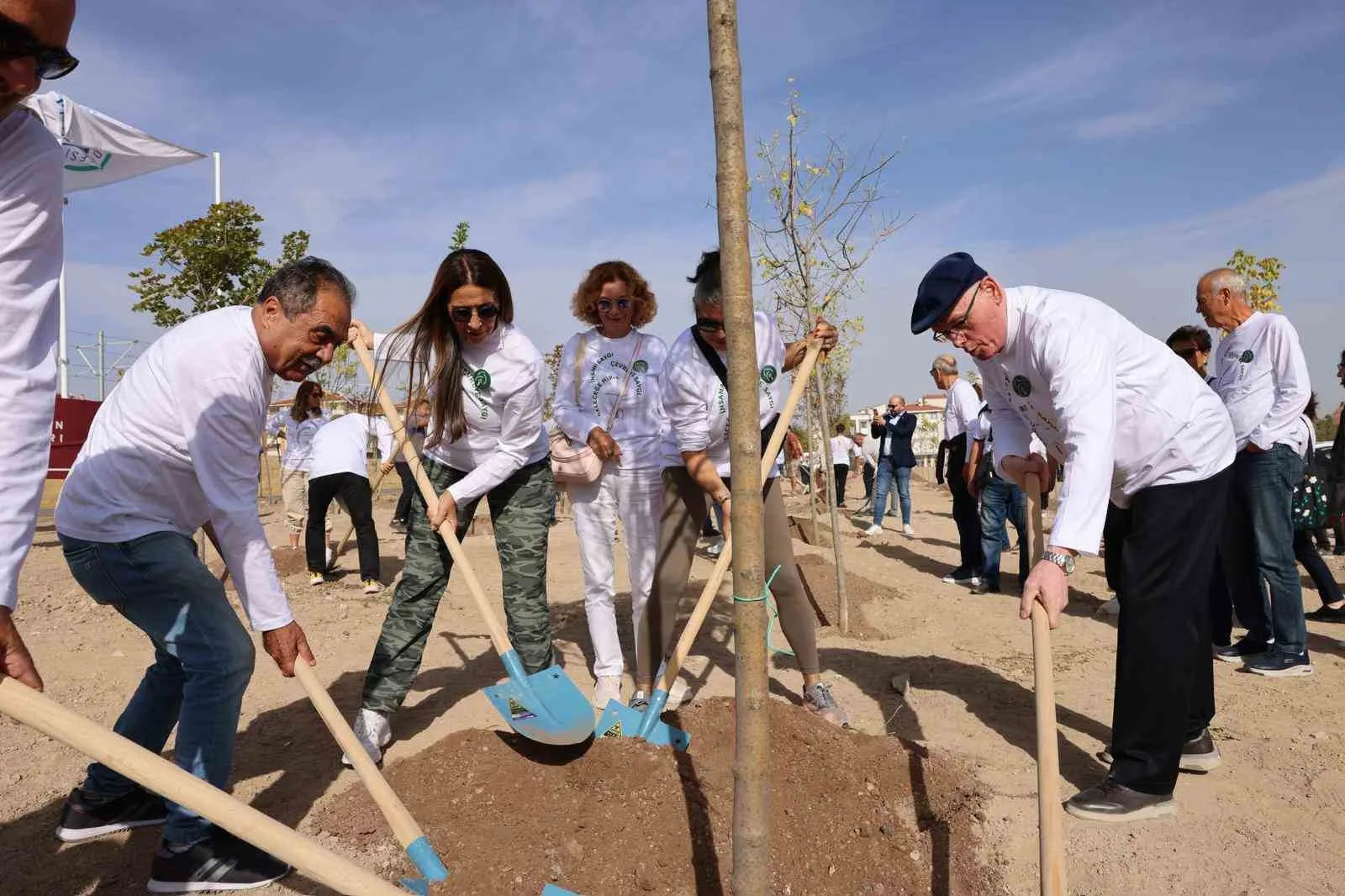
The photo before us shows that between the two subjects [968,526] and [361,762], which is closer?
[361,762]

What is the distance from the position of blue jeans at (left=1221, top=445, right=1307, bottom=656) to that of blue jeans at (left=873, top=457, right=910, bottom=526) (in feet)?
19.9

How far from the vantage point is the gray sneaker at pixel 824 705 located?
3812 mm

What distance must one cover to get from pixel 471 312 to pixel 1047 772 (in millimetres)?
2574

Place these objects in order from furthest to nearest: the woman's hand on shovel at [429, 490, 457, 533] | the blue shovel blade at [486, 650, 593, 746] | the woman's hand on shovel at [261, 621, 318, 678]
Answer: the woman's hand on shovel at [429, 490, 457, 533] < the blue shovel blade at [486, 650, 593, 746] < the woman's hand on shovel at [261, 621, 318, 678]

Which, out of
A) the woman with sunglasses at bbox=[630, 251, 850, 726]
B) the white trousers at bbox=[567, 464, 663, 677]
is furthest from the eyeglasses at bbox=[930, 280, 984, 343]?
the white trousers at bbox=[567, 464, 663, 677]

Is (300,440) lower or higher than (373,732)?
higher

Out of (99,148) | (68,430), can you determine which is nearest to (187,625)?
(99,148)

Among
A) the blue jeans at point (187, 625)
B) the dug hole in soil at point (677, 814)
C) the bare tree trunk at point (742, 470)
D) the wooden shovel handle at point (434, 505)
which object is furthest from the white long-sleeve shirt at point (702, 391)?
the blue jeans at point (187, 625)

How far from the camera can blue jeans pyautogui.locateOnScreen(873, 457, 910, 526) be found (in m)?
10.9

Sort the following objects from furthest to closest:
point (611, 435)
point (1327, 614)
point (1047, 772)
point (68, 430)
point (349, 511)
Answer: point (68, 430) → point (349, 511) → point (1327, 614) → point (611, 435) → point (1047, 772)

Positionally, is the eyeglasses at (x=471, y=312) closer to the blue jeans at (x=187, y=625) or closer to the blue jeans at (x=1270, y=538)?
the blue jeans at (x=187, y=625)

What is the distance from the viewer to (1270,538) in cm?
456

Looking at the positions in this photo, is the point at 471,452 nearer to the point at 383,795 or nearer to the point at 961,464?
the point at 383,795

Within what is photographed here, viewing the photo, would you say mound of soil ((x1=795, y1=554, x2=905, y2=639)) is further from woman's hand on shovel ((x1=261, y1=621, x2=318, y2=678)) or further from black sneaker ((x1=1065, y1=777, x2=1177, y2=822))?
woman's hand on shovel ((x1=261, y1=621, x2=318, y2=678))
